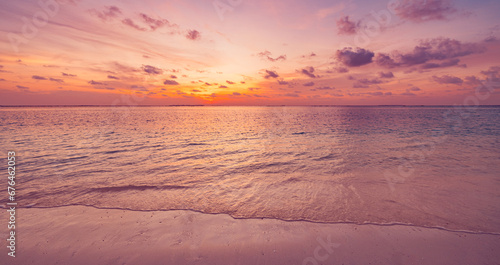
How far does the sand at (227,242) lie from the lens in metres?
5.21

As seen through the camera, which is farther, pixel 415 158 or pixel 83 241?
pixel 415 158

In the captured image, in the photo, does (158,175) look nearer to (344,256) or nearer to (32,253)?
(32,253)

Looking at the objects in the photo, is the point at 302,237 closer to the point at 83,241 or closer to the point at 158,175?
the point at 83,241

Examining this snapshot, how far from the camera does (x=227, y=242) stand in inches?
233

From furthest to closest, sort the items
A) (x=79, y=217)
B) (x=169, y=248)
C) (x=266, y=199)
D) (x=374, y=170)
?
(x=374, y=170), (x=266, y=199), (x=79, y=217), (x=169, y=248)

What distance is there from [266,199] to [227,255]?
4096mm

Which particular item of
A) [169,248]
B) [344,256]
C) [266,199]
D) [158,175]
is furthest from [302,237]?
[158,175]

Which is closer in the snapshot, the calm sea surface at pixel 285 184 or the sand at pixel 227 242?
the sand at pixel 227 242

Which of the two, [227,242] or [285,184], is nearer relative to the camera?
[227,242]

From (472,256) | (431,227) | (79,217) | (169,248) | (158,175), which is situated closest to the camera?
(472,256)

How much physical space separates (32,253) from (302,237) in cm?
747

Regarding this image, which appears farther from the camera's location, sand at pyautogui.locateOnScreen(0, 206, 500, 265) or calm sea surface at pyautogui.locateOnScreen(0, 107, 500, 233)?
calm sea surface at pyautogui.locateOnScreen(0, 107, 500, 233)

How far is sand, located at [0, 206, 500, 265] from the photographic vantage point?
521 cm

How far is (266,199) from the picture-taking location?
9242mm
